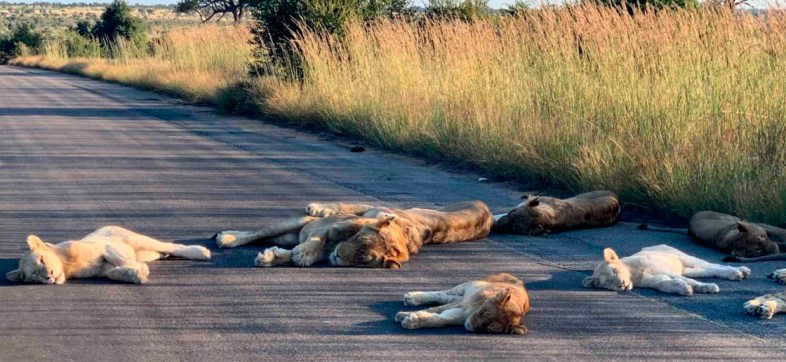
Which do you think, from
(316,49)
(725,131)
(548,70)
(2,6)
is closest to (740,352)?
(725,131)

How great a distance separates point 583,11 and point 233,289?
314 inches

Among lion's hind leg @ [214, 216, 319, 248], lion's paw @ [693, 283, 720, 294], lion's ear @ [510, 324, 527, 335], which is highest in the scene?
lion's paw @ [693, 283, 720, 294]

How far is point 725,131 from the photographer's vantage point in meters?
10.2

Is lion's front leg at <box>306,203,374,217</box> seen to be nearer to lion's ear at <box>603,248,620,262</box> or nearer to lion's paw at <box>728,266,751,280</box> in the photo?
lion's ear at <box>603,248,620,262</box>

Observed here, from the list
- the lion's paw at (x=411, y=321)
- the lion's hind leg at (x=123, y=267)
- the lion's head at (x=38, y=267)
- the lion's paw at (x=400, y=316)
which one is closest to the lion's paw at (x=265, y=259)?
the lion's hind leg at (x=123, y=267)

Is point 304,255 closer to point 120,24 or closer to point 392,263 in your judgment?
point 392,263

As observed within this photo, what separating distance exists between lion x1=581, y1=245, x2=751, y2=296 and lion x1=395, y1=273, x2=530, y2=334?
837mm

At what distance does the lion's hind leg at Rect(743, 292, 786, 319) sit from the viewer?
21.1ft

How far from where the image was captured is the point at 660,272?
7199 mm

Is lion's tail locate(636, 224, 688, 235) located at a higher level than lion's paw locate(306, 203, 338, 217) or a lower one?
lower

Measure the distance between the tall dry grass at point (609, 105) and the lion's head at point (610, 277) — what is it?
2.37 m

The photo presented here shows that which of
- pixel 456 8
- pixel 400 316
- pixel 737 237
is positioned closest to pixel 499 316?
pixel 400 316

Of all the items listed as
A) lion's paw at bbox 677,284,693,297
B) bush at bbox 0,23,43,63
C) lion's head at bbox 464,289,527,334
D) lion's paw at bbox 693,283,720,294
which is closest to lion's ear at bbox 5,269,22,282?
lion's head at bbox 464,289,527,334

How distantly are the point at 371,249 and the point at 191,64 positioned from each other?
23.1m
